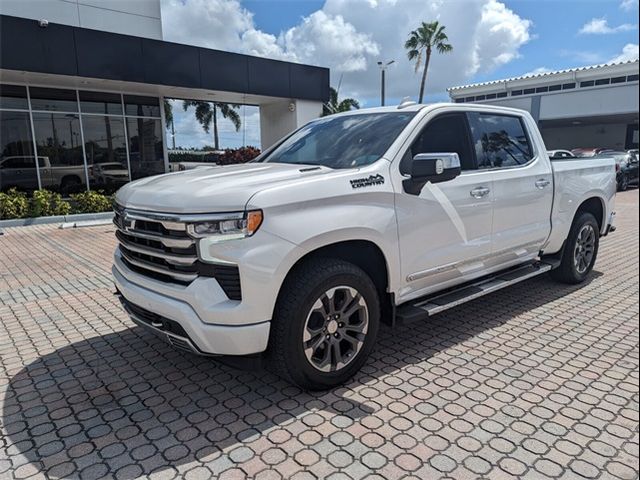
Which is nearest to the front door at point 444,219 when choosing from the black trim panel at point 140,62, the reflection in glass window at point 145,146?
the black trim panel at point 140,62

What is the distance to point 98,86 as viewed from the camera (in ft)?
47.6

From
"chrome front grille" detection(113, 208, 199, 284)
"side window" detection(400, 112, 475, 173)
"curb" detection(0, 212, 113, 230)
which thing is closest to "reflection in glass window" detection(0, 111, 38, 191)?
"curb" detection(0, 212, 113, 230)

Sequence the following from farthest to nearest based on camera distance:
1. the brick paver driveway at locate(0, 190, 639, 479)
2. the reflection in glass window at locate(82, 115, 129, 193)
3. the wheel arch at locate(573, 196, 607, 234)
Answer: the reflection in glass window at locate(82, 115, 129, 193) → the wheel arch at locate(573, 196, 607, 234) → the brick paver driveway at locate(0, 190, 639, 479)

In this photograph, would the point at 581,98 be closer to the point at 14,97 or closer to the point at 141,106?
the point at 141,106

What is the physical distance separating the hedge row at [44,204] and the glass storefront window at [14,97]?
2.56 m

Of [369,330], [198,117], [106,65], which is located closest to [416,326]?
[369,330]

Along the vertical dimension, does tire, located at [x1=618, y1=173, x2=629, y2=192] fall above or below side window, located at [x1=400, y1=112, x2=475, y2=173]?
below

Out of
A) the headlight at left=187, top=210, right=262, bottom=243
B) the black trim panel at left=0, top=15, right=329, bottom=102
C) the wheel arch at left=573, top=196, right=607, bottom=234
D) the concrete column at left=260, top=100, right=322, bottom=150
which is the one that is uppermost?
the black trim panel at left=0, top=15, right=329, bottom=102

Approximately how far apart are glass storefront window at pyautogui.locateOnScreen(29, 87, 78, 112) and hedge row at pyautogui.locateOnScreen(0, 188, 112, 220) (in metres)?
2.83

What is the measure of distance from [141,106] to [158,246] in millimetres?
14948

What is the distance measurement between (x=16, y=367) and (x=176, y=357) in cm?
127

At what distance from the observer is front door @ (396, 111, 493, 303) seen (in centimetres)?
348

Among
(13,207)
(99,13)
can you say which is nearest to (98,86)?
(99,13)

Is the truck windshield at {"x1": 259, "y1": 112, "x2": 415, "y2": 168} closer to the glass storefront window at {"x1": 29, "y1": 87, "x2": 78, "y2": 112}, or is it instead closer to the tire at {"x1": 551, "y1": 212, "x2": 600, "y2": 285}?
the tire at {"x1": 551, "y1": 212, "x2": 600, "y2": 285}
